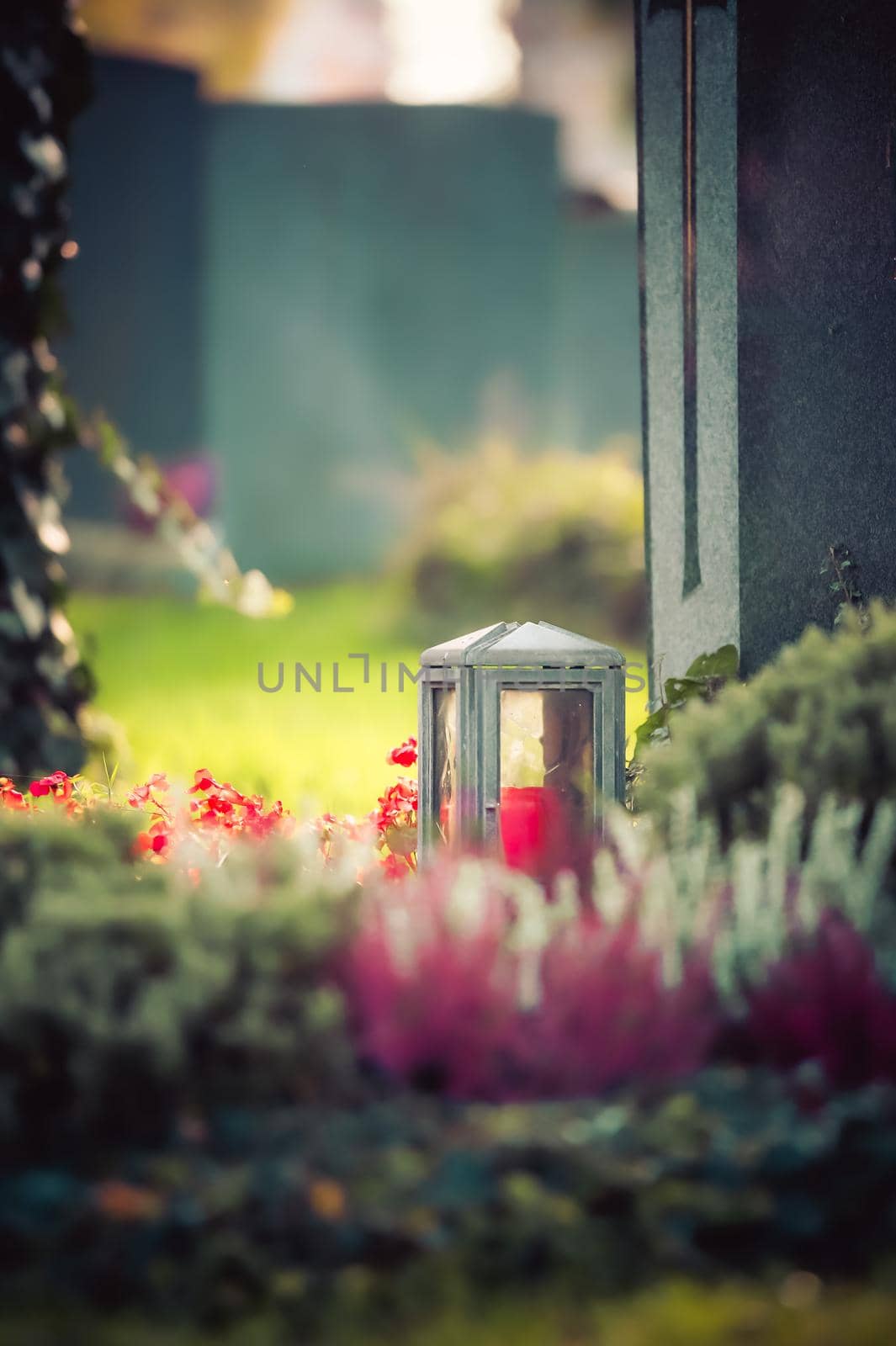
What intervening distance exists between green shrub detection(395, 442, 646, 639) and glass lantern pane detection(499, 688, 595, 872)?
346 inches

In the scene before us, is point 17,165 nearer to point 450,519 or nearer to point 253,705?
point 253,705

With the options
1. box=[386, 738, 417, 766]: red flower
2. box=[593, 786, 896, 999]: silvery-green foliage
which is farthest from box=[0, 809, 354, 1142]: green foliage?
box=[386, 738, 417, 766]: red flower

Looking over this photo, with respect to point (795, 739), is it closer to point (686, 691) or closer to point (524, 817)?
point (524, 817)

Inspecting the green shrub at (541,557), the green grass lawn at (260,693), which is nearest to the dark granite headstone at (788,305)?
the green grass lawn at (260,693)

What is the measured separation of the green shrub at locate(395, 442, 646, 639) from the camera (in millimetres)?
13164

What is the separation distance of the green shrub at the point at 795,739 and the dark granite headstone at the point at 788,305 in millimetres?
1267

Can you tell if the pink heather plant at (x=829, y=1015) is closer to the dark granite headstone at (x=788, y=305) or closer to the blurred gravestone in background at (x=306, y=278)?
the dark granite headstone at (x=788, y=305)

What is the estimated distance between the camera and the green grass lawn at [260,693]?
800 centimetres

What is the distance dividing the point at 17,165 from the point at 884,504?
151 inches

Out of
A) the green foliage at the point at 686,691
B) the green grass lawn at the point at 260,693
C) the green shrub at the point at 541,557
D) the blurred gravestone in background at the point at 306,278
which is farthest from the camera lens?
the blurred gravestone in background at the point at 306,278

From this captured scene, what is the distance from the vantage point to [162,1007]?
7.55ft

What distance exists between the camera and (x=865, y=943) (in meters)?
2.69

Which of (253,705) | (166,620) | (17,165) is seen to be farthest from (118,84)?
(17,165)

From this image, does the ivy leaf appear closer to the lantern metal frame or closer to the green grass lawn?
the lantern metal frame
